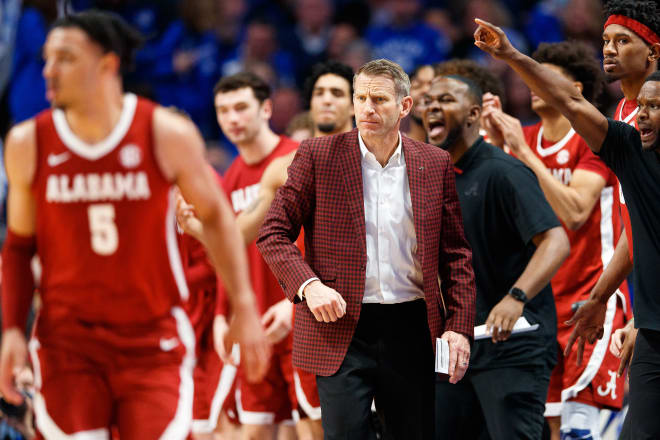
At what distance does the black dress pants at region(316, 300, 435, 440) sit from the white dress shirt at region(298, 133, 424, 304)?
0.07 meters

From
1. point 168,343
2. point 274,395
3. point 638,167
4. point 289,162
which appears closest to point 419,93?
point 289,162

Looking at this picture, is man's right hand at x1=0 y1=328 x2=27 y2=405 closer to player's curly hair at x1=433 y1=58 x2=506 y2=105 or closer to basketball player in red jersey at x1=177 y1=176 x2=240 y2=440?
basketball player in red jersey at x1=177 y1=176 x2=240 y2=440

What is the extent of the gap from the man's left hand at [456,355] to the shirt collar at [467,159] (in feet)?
3.76

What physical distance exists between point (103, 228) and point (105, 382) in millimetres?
546

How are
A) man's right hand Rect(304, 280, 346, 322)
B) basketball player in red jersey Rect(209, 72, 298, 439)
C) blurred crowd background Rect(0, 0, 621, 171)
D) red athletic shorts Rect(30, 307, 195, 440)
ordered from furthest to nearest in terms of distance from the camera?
blurred crowd background Rect(0, 0, 621, 171) → basketball player in red jersey Rect(209, 72, 298, 439) → man's right hand Rect(304, 280, 346, 322) → red athletic shorts Rect(30, 307, 195, 440)

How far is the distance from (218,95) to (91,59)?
356 centimetres

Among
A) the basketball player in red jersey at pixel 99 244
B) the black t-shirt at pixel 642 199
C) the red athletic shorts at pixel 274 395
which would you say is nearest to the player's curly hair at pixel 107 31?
the basketball player in red jersey at pixel 99 244

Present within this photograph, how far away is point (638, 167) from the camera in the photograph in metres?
4.29

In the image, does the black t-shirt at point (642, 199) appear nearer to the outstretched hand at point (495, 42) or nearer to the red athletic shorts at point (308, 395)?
the outstretched hand at point (495, 42)

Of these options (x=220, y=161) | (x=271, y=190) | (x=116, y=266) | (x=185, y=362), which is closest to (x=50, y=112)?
(x=116, y=266)

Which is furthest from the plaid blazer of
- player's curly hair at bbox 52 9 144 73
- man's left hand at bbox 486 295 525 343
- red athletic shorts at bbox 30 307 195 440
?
player's curly hair at bbox 52 9 144 73

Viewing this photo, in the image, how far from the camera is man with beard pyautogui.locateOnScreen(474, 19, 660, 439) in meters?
4.22

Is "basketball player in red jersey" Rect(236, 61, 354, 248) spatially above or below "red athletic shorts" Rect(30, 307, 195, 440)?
above

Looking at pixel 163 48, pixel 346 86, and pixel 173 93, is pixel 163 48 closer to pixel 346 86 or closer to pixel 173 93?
pixel 173 93
